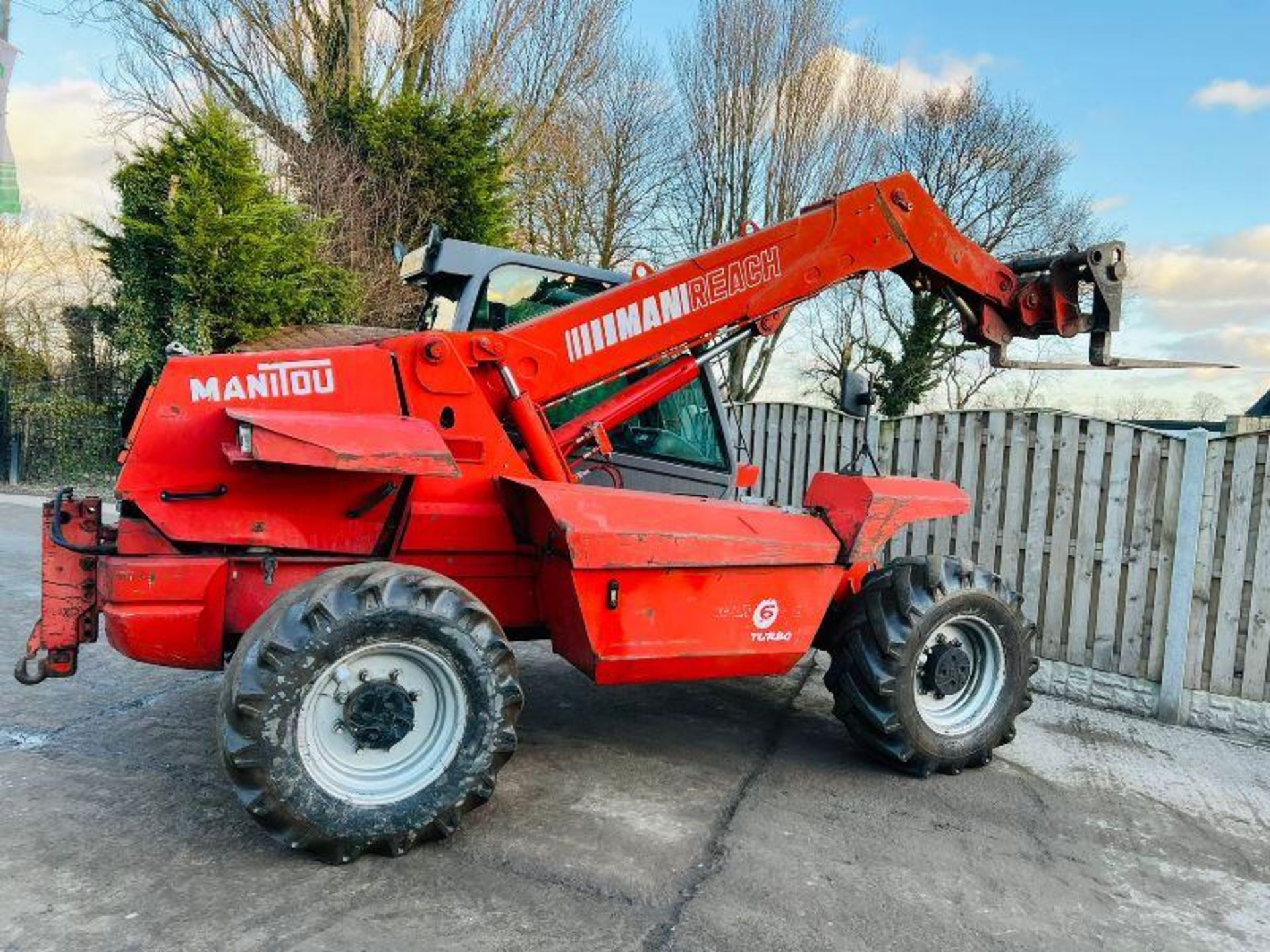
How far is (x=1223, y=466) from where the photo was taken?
5.82 meters

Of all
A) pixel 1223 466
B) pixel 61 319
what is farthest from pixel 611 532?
pixel 61 319

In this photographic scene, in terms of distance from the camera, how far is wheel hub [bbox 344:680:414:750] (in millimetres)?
3428

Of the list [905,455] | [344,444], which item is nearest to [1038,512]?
[905,455]

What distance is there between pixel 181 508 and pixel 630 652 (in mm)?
1849

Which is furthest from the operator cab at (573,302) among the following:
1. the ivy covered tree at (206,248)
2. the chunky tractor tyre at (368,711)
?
the ivy covered tree at (206,248)

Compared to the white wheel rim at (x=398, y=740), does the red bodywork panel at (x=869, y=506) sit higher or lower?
higher

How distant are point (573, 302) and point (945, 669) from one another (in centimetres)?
261

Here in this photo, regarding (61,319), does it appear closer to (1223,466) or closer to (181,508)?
(181,508)

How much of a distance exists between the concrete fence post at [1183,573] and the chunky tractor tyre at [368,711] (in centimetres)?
441

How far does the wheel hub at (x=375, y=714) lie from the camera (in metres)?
3.43

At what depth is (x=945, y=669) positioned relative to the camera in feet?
14.9

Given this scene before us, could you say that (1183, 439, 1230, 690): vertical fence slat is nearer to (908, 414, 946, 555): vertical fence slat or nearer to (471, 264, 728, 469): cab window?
(908, 414, 946, 555): vertical fence slat

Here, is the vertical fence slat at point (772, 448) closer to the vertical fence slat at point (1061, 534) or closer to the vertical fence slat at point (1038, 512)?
the vertical fence slat at point (1038, 512)

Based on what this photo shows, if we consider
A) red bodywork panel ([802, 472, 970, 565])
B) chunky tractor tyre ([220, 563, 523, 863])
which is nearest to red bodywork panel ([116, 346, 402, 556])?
chunky tractor tyre ([220, 563, 523, 863])
